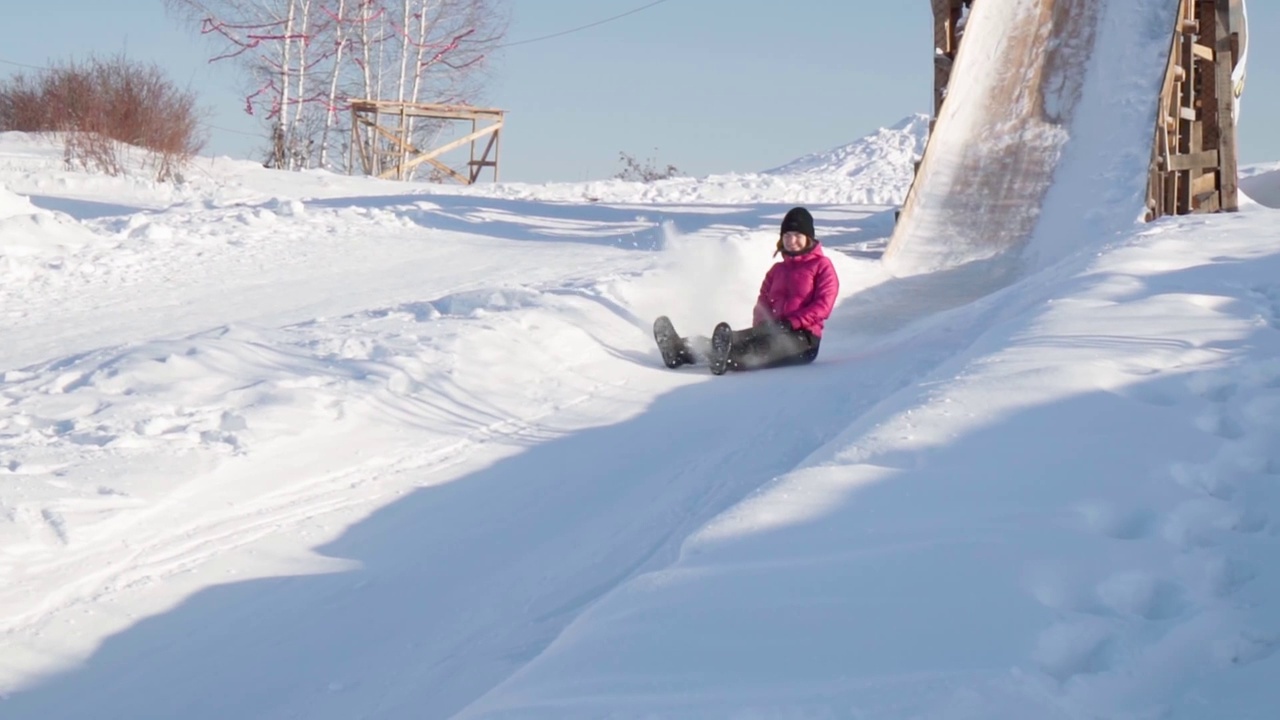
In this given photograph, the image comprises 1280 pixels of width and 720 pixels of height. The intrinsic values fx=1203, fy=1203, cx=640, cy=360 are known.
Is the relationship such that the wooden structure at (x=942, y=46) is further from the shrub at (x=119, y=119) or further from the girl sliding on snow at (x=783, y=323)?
the shrub at (x=119, y=119)

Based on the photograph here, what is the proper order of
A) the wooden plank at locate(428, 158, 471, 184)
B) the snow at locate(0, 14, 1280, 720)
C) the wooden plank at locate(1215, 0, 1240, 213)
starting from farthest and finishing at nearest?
the wooden plank at locate(428, 158, 471, 184) → the wooden plank at locate(1215, 0, 1240, 213) → the snow at locate(0, 14, 1280, 720)

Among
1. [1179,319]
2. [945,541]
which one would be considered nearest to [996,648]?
[945,541]

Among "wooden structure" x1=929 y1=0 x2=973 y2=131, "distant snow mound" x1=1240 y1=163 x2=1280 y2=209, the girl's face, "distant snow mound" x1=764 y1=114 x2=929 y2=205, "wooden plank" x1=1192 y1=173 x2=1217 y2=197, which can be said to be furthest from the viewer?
"distant snow mound" x1=764 y1=114 x2=929 y2=205

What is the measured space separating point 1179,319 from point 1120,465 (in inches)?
69.8

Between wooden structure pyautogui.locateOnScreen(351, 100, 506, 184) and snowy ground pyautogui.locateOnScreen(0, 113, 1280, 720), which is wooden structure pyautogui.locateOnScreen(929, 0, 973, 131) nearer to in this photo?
snowy ground pyautogui.locateOnScreen(0, 113, 1280, 720)

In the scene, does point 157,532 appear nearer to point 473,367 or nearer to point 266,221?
point 473,367

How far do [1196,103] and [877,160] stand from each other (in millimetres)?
10424

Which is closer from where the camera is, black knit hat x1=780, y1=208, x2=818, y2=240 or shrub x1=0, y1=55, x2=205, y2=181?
black knit hat x1=780, y1=208, x2=818, y2=240

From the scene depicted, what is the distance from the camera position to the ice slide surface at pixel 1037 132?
995 cm

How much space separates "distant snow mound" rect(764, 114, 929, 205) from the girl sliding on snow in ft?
40.5

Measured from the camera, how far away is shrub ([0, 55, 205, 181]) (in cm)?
1736

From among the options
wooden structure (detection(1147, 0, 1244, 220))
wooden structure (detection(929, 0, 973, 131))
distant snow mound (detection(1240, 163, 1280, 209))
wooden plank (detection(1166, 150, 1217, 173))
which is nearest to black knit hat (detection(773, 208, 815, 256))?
wooden structure (detection(1147, 0, 1244, 220))

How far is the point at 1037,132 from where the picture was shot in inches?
434

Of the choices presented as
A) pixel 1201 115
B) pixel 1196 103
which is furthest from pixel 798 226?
pixel 1196 103
